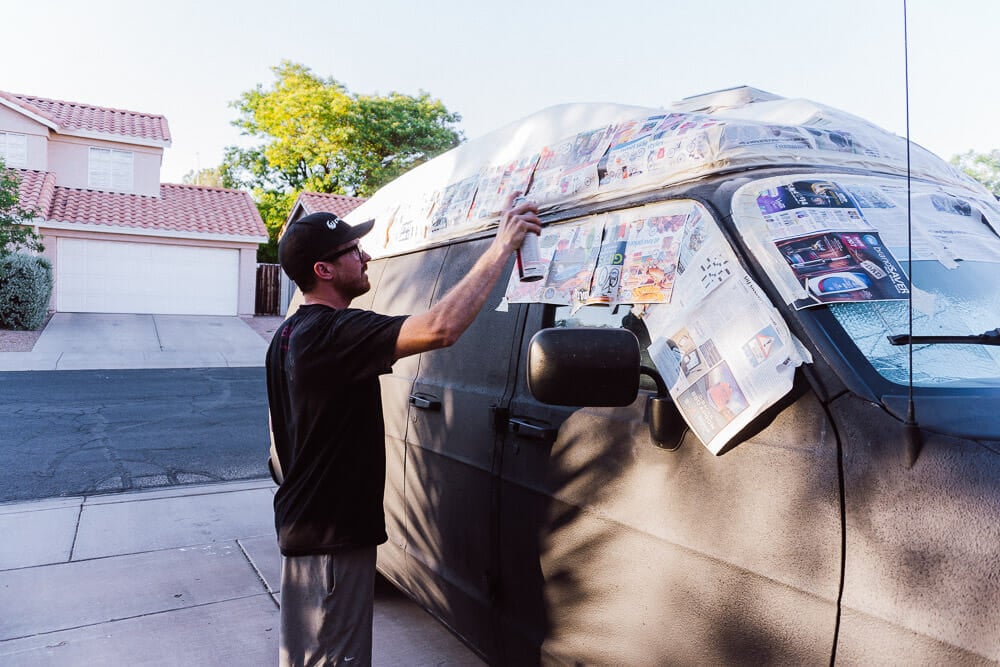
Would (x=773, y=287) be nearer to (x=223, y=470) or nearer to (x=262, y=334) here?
(x=223, y=470)

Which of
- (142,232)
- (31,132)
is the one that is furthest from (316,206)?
(31,132)

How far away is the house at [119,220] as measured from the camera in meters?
22.9

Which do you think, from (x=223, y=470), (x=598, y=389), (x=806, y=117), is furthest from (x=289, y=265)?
(x=223, y=470)

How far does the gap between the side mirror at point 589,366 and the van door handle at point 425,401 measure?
1528 mm

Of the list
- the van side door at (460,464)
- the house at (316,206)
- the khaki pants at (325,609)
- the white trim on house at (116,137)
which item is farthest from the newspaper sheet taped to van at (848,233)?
the white trim on house at (116,137)

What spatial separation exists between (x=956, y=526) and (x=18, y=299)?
67.7 ft

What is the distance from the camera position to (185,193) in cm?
2786

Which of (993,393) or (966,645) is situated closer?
(966,645)

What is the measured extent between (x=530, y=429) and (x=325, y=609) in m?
0.87

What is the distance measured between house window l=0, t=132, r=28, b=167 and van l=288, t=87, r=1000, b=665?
26.5 meters

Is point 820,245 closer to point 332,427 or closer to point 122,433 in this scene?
point 332,427

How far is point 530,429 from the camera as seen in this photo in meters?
2.59

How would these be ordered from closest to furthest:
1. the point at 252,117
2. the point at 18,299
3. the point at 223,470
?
the point at 223,470 → the point at 18,299 → the point at 252,117

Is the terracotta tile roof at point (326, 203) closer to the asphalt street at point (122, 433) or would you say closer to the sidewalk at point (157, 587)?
the asphalt street at point (122, 433)
